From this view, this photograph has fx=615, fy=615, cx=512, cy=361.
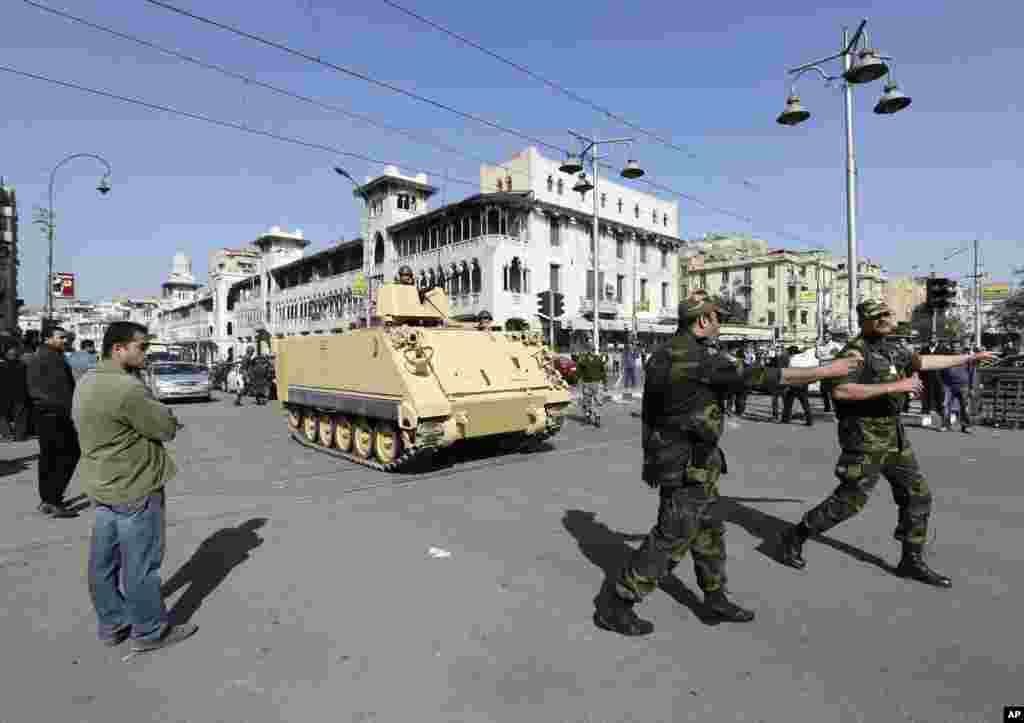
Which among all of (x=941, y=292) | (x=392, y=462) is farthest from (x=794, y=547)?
(x=941, y=292)

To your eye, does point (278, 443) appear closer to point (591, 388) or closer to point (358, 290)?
point (591, 388)

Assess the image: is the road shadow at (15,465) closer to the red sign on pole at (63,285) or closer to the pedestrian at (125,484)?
the pedestrian at (125,484)

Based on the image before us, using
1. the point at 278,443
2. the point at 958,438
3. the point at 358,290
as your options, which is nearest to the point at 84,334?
the point at 358,290

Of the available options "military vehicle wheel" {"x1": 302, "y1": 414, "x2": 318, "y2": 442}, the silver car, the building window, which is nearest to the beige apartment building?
the building window

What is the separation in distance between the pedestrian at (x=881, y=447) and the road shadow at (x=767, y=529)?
1.16 feet

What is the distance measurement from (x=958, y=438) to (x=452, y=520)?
9.53 metres

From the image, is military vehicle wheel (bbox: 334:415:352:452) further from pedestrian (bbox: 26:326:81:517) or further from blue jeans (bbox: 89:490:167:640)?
blue jeans (bbox: 89:490:167:640)

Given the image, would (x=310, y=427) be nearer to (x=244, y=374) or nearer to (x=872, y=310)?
(x=872, y=310)

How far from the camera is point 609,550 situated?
16.0 ft

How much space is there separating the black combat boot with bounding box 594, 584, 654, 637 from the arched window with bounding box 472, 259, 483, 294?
112 ft

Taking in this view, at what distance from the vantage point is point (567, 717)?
2.69m

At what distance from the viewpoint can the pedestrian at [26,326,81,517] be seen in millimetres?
6027

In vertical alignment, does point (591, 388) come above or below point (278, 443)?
above

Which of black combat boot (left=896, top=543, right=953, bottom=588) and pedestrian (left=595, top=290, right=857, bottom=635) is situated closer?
pedestrian (left=595, top=290, right=857, bottom=635)
